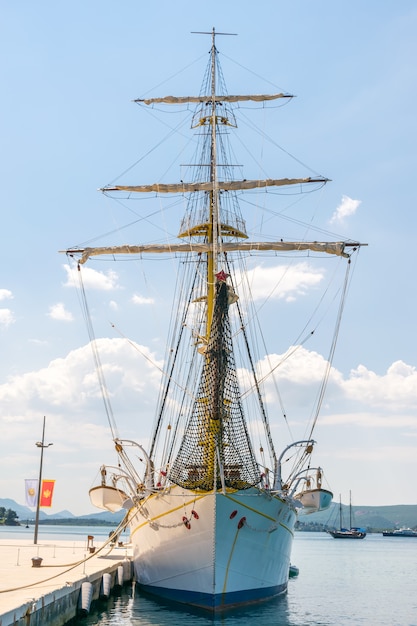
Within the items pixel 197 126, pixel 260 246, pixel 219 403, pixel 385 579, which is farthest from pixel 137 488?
pixel 385 579

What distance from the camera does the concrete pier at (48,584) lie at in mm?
17906

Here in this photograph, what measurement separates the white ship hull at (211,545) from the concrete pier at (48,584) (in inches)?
90.2

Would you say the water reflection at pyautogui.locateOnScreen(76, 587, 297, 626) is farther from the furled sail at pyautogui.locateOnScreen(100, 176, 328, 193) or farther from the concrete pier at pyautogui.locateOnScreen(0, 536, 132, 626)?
the furled sail at pyautogui.locateOnScreen(100, 176, 328, 193)

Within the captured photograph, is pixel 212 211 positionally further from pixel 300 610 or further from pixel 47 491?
pixel 300 610

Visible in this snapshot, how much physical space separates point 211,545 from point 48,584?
565cm

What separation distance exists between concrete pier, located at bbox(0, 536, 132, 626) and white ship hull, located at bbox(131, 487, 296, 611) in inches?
90.2

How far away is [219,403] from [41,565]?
30.4ft

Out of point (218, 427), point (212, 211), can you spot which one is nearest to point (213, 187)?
point (212, 211)

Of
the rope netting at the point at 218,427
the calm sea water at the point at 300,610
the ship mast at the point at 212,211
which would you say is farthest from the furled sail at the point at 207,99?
the calm sea water at the point at 300,610

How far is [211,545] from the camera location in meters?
25.1

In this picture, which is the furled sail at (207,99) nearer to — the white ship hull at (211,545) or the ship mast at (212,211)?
the ship mast at (212,211)

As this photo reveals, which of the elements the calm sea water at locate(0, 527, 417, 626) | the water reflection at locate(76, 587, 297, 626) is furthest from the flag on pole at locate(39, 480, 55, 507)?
the water reflection at locate(76, 587, 297, 626)

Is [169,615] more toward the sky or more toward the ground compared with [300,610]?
more toward the sky

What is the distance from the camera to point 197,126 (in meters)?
43.0
